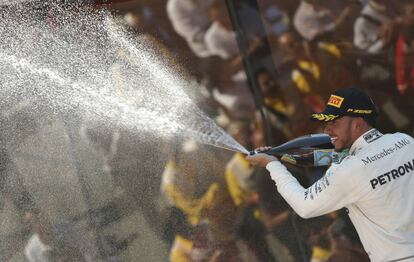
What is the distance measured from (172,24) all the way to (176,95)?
0.55m

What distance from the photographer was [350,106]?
329 cm

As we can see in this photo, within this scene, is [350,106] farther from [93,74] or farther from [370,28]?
[93,74]

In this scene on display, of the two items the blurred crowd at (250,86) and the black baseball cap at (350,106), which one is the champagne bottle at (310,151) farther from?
the blurred crowd at (250,86)

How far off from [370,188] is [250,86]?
180 centimetres

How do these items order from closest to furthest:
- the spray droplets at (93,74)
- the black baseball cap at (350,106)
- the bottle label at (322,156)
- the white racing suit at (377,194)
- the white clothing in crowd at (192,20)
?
the white racing suit at (377,194) → the black baseball cap at (350,106) → the bottle label at (322,156) → the spray droplets at (93,74) → the white clothing in crowd at (192,20)

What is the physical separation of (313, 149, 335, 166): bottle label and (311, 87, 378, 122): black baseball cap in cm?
58

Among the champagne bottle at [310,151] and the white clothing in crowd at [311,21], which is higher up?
the white clothing in crowd at [311,21]

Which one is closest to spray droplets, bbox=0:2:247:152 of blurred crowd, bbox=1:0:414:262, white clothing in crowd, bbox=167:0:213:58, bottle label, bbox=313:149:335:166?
blurred crowd, bbox=1:0:414:262

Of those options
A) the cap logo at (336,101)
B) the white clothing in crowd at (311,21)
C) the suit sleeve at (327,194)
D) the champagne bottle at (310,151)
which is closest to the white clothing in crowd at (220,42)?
the white clothing in crowd at (311,21)

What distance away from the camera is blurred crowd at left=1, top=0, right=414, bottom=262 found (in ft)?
15.3

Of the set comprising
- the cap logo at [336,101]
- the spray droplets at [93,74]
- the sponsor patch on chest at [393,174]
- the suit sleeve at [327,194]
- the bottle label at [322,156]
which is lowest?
the spray droplets at [93,74]

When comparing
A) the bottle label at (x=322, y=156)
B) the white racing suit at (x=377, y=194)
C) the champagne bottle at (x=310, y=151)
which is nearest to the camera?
the white racing suit at (x=377, y=194)

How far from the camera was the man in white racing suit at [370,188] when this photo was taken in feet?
10.3

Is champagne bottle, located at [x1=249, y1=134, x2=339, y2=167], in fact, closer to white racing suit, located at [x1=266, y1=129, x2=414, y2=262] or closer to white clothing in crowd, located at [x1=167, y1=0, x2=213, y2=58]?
white racing suit, located at [x1=266, y1=129, x2=414, y2=262]
